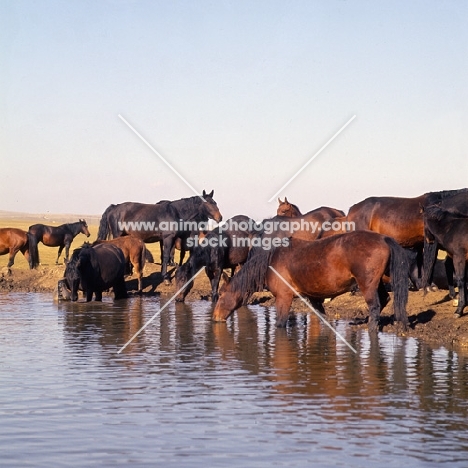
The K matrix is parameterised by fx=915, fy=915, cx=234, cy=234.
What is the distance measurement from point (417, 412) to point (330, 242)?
552cm

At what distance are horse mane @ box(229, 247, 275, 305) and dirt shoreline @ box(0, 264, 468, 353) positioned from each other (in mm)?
1732

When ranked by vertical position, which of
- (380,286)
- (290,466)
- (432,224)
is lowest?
(290,466)

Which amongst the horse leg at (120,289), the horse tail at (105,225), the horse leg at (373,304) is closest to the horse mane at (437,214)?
the horse leg at (373,304)

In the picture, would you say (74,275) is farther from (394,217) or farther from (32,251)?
(32,251)

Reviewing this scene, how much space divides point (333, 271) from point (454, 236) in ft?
7.14

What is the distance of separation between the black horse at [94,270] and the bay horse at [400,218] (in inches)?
193

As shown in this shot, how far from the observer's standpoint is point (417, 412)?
24.1ft

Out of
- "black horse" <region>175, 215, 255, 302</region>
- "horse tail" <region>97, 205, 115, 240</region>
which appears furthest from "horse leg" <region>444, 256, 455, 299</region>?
"horse tail" <region>97, 205, 115, 240</region>

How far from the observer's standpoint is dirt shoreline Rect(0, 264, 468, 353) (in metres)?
12.2

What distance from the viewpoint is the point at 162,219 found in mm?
23578

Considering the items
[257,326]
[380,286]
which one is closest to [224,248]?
[257,326]

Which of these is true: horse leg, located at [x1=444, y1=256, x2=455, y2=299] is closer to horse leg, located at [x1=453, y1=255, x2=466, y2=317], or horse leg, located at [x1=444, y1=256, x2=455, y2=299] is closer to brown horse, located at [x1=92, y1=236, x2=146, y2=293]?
horse leg, located at [x1=453, y1=255, x2=466, y2=317]

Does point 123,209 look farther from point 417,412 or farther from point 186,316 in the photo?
point 417,412

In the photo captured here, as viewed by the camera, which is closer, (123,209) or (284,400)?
(284,400)
